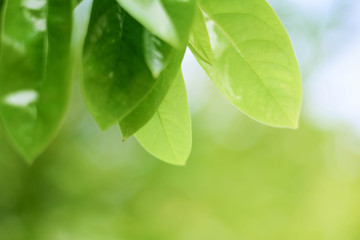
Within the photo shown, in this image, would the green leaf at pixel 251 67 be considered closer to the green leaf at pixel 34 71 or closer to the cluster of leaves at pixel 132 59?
the cluster of leaves at pixel 132 59

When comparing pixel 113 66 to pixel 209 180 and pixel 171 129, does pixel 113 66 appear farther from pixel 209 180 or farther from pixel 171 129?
pixel 209 180

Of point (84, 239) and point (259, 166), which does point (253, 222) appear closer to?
point (259, 166)

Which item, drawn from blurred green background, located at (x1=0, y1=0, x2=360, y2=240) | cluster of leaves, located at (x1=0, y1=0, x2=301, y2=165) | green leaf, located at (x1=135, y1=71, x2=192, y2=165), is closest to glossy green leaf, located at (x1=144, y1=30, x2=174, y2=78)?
cluster of leaves, located at (x1=0, y1=0, x2=301, y2=165)

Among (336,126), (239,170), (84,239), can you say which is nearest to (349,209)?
(336,126)

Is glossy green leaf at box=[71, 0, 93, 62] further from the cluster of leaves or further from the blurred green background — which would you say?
the blurred green background

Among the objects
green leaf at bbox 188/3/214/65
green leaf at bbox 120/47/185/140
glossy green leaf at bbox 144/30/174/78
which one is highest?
glossy green leaf at bbox 144/30/174/78

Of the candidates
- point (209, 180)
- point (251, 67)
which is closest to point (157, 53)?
point (251, 67)

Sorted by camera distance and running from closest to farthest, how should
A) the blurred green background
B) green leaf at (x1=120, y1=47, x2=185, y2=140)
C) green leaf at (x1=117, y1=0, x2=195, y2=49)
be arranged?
green leaf at (x1=117, y1=0, x2=195, y2=49) → green leaf at (x1=120, y1=47, x2=185, y2=140) → the blurred green background
